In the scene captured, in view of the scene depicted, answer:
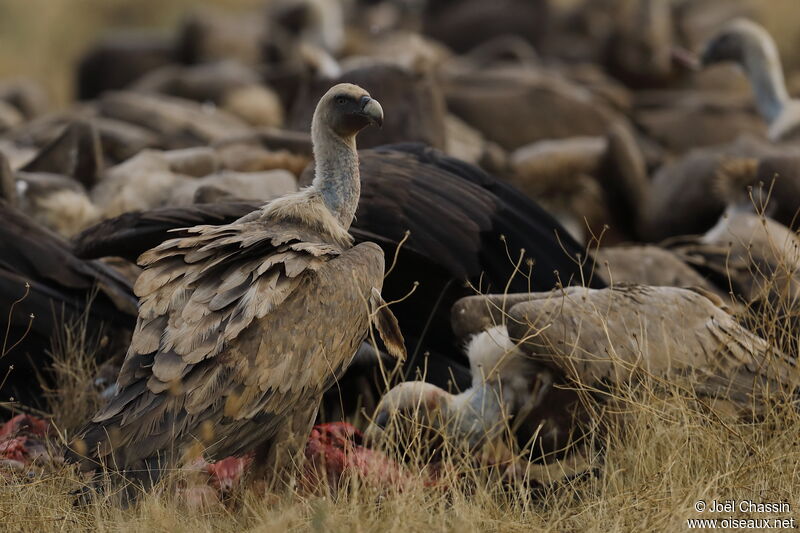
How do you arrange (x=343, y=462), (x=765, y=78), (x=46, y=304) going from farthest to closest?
(x=765, y=78) < (x=46, y=304) < (x=343, y=462)

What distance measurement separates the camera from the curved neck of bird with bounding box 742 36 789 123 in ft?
39.5

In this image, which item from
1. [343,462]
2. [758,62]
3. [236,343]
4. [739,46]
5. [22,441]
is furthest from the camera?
[739,46]

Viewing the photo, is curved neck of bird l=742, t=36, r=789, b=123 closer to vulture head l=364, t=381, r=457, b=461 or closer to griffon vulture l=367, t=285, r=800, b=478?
griffon vulture l=367, t=285, r=800, b=478

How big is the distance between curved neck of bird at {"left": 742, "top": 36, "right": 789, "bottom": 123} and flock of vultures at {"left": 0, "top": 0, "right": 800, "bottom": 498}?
4 cm

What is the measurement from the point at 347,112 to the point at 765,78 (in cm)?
805

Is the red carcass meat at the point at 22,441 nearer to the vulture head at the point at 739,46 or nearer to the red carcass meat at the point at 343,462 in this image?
the red carcass meat at the point at 343,462

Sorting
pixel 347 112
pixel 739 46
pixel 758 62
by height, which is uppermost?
pixel 347 112

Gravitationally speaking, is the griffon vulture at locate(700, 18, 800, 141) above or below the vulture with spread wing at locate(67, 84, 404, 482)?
below

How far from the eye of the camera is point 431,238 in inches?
237

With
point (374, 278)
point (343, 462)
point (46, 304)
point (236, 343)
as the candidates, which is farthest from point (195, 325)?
point (46, 304)

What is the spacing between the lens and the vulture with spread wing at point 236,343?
4.08 meters

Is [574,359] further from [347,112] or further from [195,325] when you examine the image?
[195,325]

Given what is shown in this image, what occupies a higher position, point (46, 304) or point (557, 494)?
point (46, 304)

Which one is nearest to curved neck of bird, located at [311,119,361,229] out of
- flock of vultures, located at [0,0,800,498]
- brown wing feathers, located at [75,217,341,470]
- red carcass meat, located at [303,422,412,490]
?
flock of vultures, located at [0,0,800,498]
